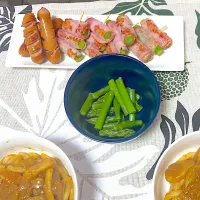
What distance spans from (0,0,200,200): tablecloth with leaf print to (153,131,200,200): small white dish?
0.06m

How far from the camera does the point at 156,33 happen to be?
1104 millimetres

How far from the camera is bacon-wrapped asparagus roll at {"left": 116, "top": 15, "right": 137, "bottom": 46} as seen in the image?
3.55ft

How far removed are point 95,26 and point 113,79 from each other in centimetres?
17

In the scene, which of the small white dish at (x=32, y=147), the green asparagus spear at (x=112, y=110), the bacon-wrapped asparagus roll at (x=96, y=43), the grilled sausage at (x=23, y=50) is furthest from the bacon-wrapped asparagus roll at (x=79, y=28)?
the small white dish at (x=32, y=147)

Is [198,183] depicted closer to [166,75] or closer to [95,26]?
[166,75]

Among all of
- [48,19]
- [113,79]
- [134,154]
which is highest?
[48,19]

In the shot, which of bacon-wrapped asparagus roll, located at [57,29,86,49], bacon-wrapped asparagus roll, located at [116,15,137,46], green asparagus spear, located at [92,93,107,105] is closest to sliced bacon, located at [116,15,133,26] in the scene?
bacon-wrapped asparagus roll, located at [116,15,137,46]

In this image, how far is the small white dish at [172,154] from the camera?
85 cm

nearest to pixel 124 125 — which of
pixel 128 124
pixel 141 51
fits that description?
pixel 128 124

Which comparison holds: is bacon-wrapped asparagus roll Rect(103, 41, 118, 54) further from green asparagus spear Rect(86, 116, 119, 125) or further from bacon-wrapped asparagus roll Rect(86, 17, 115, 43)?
green asparagus spear Rect(86, 116, 119, 125)

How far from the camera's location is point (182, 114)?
3.37 feet

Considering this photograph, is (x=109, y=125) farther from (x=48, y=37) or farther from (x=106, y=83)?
(x=48, y=37)

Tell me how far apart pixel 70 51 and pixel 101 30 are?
0.10 meters

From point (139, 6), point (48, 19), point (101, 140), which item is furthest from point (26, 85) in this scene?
point (139, 6)
